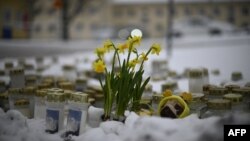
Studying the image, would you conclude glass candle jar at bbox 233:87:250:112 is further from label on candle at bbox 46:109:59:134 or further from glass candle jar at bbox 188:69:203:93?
label on candle at bbox 46:109:59:134

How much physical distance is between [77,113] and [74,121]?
76 millimetres

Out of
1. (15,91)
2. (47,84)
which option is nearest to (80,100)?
(15,91)

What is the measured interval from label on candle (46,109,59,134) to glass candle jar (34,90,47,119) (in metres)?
0.37

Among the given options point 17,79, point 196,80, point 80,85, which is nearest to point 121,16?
point 80,85

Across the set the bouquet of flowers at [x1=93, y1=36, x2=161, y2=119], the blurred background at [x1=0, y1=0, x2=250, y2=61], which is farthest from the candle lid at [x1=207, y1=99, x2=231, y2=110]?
the blurred background at [x1=0, y1=0, x2=250, y2=61]

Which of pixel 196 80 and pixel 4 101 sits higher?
pixel 196 80

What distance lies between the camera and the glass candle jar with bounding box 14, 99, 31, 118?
378cm

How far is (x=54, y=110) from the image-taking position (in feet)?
10.9

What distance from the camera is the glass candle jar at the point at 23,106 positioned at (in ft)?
12.4

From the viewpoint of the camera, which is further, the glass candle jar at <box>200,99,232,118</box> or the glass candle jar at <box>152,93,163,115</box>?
the glass candle jar at <box>152,93,163,115</box>

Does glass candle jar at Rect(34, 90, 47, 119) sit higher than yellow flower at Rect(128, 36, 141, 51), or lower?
lower

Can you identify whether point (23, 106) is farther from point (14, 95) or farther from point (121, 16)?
point (121, 16)

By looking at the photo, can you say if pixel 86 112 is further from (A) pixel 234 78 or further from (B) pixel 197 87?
(A) pixel 234 78

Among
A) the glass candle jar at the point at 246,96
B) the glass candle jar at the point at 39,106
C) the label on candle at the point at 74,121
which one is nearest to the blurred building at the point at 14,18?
the glass candle jar at the point at 39,106
